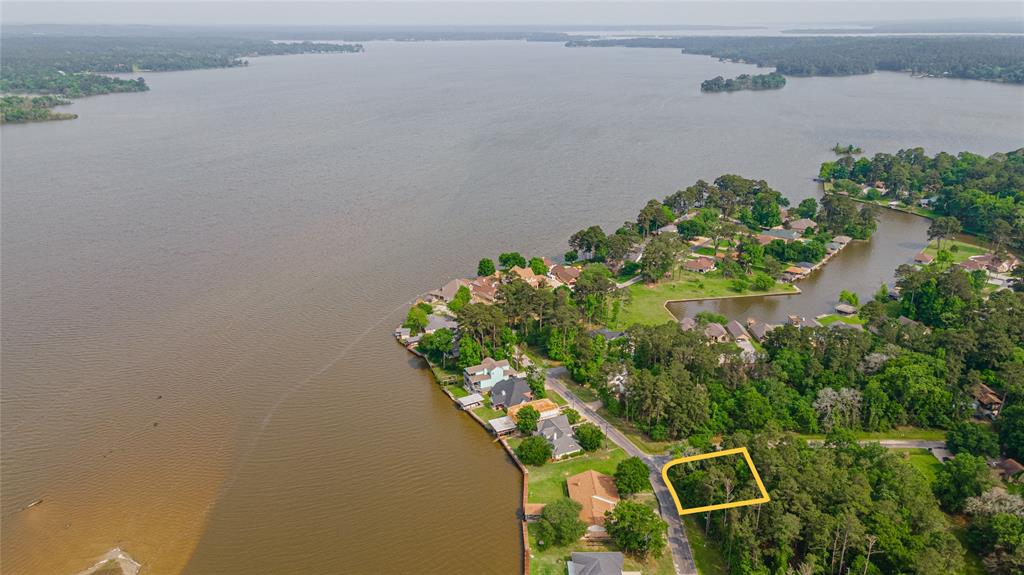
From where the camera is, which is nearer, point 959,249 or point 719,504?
point 719,504

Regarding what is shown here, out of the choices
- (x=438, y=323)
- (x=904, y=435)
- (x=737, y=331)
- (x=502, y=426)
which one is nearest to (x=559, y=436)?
(x=502, y=426)

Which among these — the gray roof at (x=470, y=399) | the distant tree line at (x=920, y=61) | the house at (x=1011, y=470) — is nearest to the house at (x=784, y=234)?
the house at (x=1011, y=470)

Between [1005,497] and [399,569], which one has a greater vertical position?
[1005,497]

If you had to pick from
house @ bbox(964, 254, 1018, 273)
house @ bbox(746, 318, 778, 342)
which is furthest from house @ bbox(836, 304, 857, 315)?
house @ bbox(964, 254, 1018, 273)

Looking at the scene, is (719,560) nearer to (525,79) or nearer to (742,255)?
(742,255)

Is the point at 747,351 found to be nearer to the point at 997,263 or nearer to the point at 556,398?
the point at 556,398

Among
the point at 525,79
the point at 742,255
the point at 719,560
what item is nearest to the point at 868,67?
the point at 525,79
